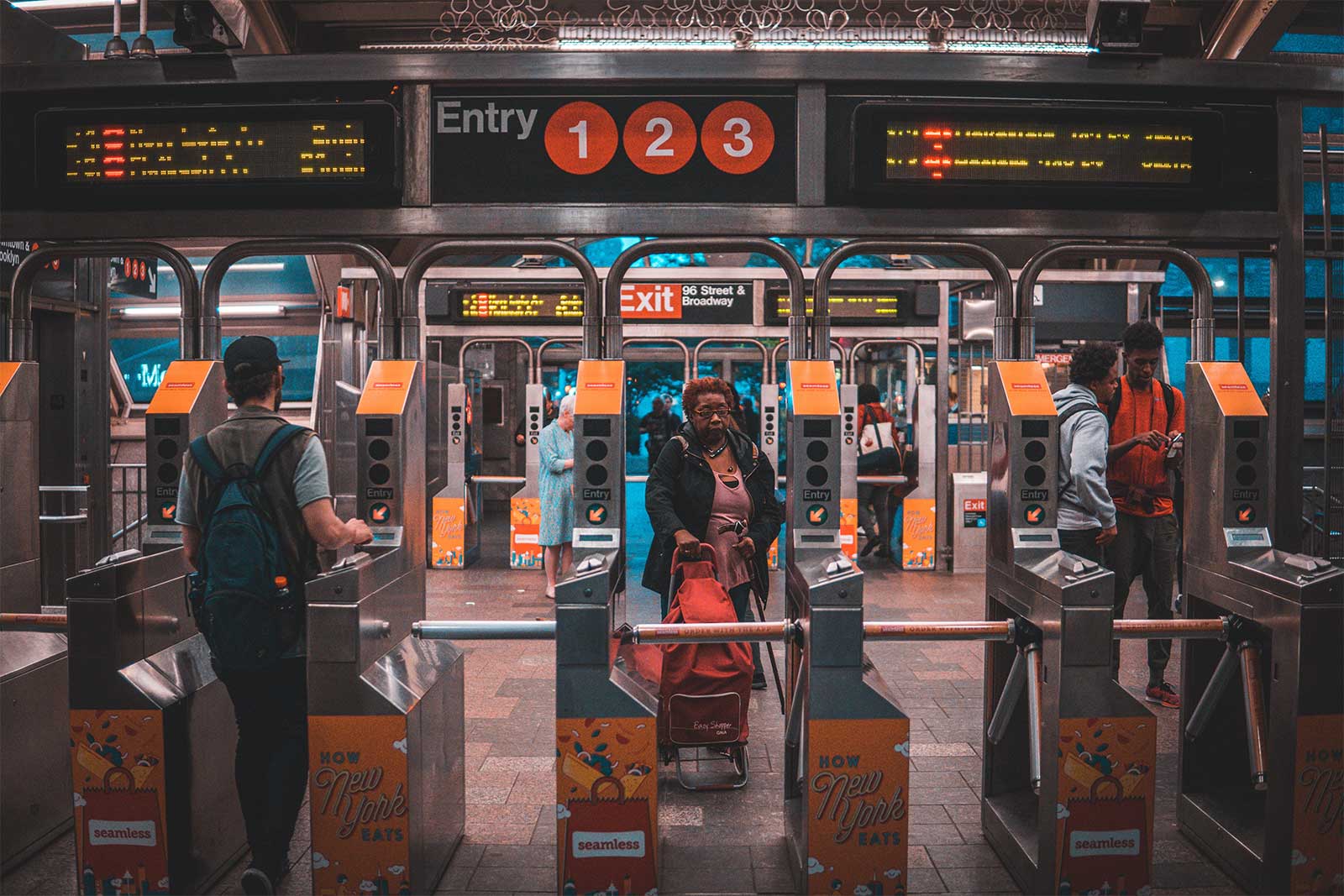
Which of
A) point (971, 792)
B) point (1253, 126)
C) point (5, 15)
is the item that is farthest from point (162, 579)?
point (1253, 126)

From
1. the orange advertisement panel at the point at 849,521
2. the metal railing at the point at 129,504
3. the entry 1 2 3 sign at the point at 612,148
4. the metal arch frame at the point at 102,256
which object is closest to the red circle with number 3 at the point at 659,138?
the entry 1 2 3 sign at the point at 612,148

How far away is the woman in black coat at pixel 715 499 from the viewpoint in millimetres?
4375

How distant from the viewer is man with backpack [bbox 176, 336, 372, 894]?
118 inches

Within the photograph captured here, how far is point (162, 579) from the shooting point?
3396 millimetres

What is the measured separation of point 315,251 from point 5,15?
3.11 m

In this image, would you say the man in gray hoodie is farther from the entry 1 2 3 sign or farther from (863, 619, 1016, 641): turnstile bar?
→ the entry 1 2 3 sign

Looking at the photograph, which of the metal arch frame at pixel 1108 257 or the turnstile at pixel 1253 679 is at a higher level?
the metal arch frame at pixel 1108 257

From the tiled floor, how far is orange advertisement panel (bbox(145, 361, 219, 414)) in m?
1.66

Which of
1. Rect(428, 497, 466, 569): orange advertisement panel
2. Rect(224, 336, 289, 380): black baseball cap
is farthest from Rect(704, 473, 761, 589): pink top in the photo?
Rect(428, 497, 466, 569): orange advertisement panel

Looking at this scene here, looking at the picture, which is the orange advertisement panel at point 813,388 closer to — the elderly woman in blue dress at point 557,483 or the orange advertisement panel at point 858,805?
the orange advertisement panel at point 858,805

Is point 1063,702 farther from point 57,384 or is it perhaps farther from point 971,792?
point 57,384

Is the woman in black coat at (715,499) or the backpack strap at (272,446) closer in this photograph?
the backpack strap at (272,446)

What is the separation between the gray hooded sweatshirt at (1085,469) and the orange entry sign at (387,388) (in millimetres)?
2822

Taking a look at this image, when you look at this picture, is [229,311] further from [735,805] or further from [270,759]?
[735,805]
